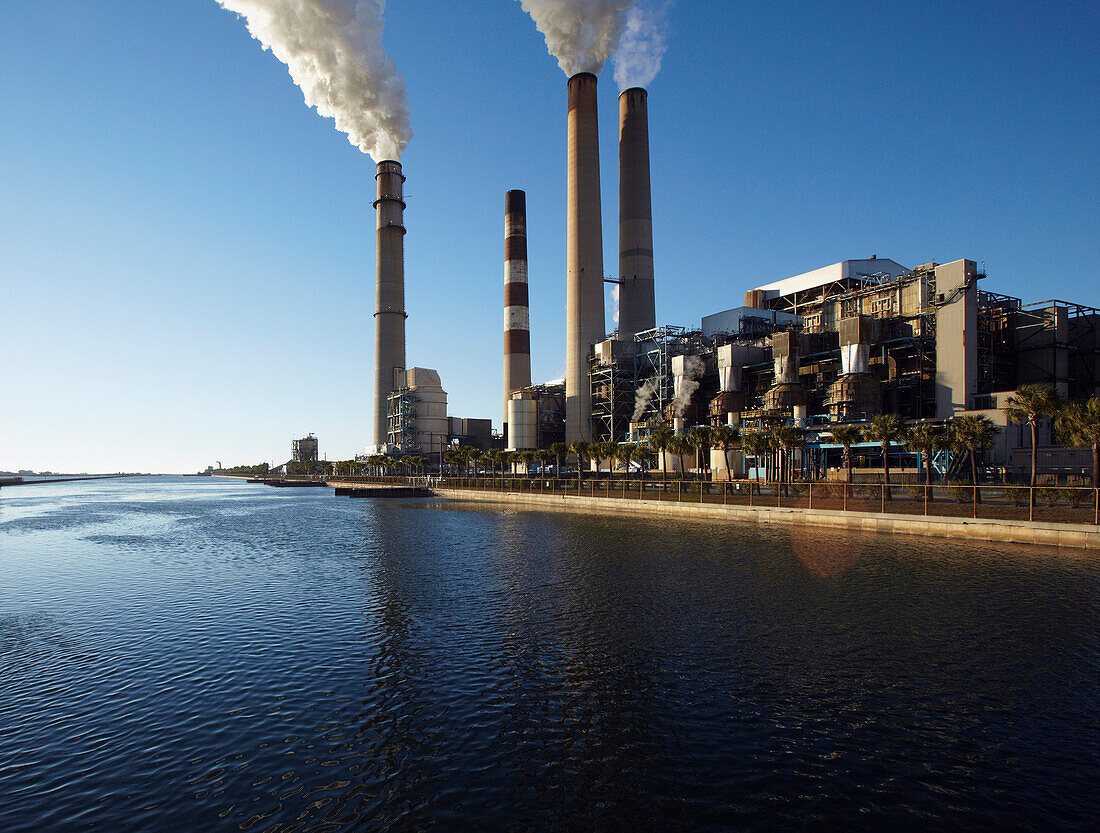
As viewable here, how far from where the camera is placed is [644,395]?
110 meters

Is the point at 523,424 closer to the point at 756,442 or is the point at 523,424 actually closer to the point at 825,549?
the point at 756,442

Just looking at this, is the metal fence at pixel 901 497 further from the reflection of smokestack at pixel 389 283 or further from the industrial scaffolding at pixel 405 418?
the reflection of smokestack at pixel 389 283

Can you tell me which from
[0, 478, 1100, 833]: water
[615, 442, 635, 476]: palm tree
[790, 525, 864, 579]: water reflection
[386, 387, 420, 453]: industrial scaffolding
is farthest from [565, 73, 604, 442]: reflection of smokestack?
[0, 478, 1100, 833]: water

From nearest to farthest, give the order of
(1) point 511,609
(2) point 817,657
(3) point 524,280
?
Result: 1. (2) point 817,657
2. (1) point 511,609
3. (3) point 524,280

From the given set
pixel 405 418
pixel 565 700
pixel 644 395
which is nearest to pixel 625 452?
pixel 644 395

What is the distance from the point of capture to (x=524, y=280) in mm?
141125

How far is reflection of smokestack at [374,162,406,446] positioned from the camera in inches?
6432

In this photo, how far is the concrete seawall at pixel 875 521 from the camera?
101 feet

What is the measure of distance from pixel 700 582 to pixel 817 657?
995 centimetres

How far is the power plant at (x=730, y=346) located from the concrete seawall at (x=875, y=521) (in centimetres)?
2575

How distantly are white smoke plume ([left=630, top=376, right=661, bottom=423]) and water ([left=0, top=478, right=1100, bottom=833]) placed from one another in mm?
80694

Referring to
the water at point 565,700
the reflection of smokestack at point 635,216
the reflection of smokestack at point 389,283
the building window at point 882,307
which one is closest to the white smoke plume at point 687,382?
the reflection of smokestack at point 635,216

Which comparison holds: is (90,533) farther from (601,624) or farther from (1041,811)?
(1041,811)

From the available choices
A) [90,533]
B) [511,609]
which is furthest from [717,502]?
[90,533]
